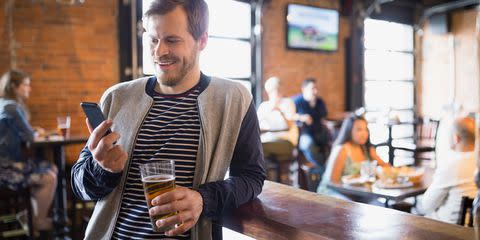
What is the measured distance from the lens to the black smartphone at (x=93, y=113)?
106cm

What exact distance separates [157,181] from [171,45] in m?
0.37

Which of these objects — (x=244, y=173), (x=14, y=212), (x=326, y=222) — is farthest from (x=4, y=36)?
(x=326, y=222)

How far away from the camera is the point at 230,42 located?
5.90 m

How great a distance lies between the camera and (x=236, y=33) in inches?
235

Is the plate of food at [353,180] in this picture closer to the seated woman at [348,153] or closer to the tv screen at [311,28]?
the seated woman at [348,153]

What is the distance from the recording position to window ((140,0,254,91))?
567cm

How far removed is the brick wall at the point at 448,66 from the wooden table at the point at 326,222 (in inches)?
307

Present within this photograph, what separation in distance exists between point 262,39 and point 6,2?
3158mm

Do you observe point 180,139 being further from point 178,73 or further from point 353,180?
point 353,180

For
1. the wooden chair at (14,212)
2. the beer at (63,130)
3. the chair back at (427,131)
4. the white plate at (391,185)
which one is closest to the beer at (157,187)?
the white plate at (391,185)

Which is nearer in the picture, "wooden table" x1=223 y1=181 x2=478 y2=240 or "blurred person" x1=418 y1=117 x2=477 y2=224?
"wooden table" x1=223 y1=181 x2=478 y2=240

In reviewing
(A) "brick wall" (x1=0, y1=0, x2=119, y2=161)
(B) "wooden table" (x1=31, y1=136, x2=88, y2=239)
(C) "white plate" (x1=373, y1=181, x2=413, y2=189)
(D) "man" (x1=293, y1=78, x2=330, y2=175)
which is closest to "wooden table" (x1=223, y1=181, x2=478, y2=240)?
(C) "white plate" (x1=373, y1=181, x2=413, y2=189)

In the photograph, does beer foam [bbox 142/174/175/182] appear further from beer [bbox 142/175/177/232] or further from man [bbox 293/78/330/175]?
man [bbox 293/78/330/175]

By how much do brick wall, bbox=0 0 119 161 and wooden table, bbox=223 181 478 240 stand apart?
3.66m
